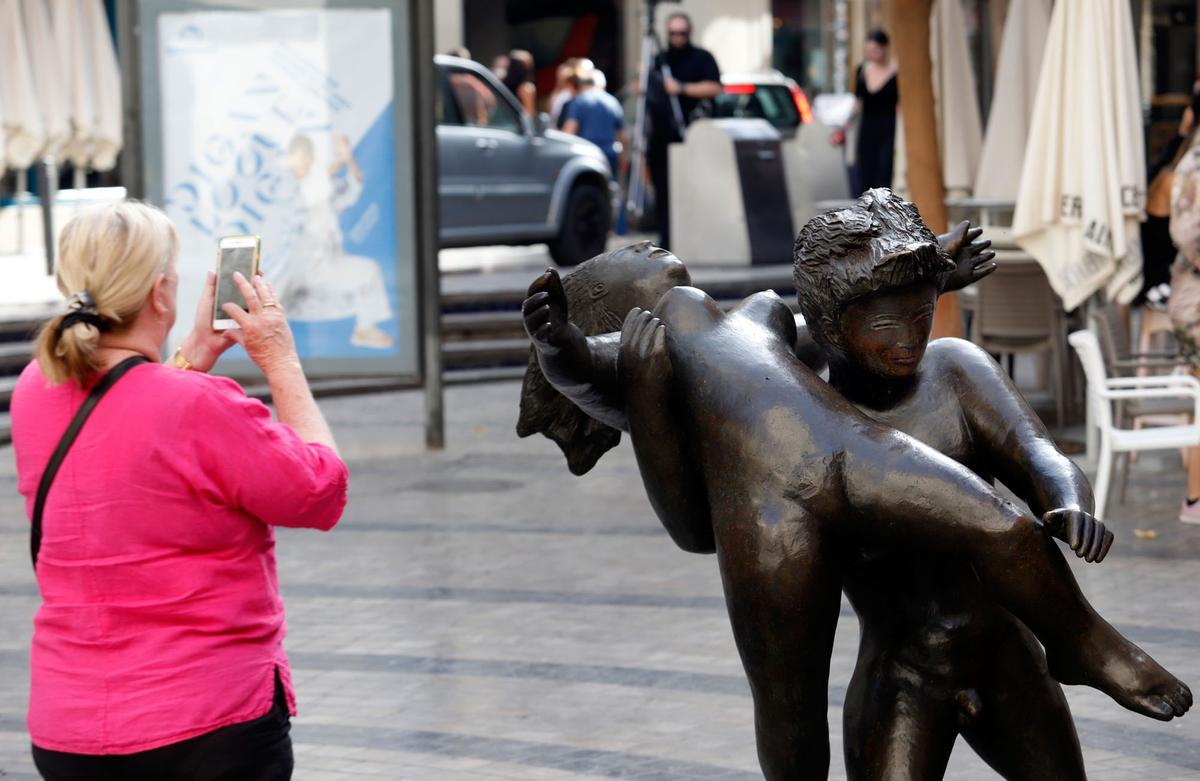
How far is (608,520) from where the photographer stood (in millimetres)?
9055

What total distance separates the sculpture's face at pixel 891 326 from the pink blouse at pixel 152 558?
3.16 ft

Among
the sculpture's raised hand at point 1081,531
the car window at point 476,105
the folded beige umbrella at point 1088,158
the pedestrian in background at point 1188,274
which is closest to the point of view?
the sculpture's raised hand at point 1081,531

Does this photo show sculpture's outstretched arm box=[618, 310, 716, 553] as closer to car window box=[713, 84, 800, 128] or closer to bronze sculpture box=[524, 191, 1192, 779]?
bronze sculpture box=[524, 191, 1192, 779]

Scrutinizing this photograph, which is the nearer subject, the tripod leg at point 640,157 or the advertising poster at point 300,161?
the advertising poster at point 300,161

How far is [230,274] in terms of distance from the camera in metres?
3.38

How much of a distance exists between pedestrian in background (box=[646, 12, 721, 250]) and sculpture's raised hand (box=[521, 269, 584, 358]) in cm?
1537

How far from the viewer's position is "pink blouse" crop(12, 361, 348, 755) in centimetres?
301

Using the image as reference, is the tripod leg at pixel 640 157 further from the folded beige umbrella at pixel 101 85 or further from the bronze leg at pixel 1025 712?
the bronze leg at pixel 1025 712

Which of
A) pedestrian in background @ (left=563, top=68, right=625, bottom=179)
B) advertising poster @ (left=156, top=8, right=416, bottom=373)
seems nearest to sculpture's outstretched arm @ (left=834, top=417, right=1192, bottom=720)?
advertising poster @ (left=156, top=8, right=416, bottom=373)

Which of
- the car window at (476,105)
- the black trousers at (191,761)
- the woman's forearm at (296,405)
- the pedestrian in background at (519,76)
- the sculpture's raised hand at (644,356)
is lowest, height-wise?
the black trousers at (191,761)

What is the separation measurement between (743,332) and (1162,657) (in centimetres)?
388

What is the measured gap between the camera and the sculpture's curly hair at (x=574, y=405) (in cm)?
298

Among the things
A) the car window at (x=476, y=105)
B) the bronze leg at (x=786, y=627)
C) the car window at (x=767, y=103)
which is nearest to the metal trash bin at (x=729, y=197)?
the car window at (x=476, y=105)

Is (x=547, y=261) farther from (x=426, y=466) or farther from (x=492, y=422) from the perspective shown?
(x=426, y=466)
